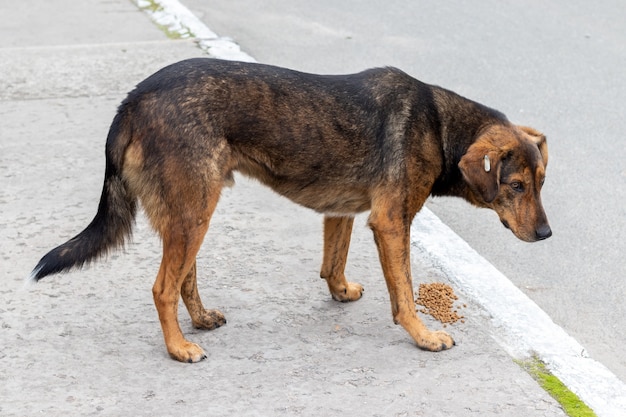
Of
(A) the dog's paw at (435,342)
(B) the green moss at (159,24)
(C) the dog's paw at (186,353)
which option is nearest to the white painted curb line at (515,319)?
(A) the dog's paw at (435,342)

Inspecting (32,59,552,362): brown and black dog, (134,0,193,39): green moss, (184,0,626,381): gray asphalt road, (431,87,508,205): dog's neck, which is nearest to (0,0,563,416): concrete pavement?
(32,59,552,362): brown and black dog

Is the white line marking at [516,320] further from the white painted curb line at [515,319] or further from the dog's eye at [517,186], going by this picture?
the dog's eye at [517,186]

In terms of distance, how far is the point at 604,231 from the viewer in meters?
6.29

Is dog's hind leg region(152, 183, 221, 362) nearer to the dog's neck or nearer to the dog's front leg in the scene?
the dog's front leg

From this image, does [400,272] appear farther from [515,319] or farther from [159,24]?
[159,24]

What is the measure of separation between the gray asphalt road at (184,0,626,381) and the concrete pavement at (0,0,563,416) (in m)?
0.81

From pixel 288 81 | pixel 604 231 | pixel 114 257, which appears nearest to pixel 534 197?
pixel 288 81

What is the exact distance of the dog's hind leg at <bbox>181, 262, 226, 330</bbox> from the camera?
4.76 metres

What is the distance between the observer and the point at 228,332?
4836mm

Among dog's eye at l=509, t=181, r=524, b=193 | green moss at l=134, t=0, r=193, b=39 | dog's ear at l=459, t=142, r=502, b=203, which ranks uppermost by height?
dog's ear at l=459, t=142, r=502, b=203

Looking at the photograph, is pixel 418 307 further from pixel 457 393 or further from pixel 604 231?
pixel 604 231

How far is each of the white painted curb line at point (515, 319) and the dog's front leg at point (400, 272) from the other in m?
0.36

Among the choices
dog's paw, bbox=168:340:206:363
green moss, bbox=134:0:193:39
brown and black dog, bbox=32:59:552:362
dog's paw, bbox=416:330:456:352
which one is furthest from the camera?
green moss, bbox=134:0:193:39

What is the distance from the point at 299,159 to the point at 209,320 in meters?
0.92
